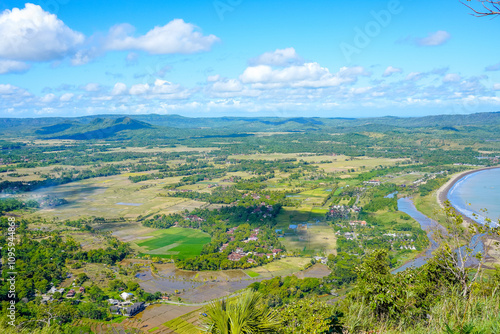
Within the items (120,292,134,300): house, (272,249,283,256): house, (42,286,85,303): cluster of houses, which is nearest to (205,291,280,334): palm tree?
Answer: (120,292,134,300): house

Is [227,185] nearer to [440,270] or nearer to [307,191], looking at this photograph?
[307,191]

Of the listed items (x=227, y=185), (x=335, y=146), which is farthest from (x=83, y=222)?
(x=335, y=146)

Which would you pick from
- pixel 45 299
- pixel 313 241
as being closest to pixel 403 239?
pixel 313 241

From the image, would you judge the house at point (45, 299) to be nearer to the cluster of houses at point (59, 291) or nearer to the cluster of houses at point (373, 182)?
the cluster of houses at point (59, 291)

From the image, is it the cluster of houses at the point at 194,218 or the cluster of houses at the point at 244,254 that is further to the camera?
the cluster of houses at the point at 194,218

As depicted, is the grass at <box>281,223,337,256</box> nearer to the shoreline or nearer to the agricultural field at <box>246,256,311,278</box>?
the agricultural field at <box>246,256,311,278</box>

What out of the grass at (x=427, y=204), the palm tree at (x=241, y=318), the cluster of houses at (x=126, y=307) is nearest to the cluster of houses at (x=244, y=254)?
the cluster of houses at (x=126, y=307)
